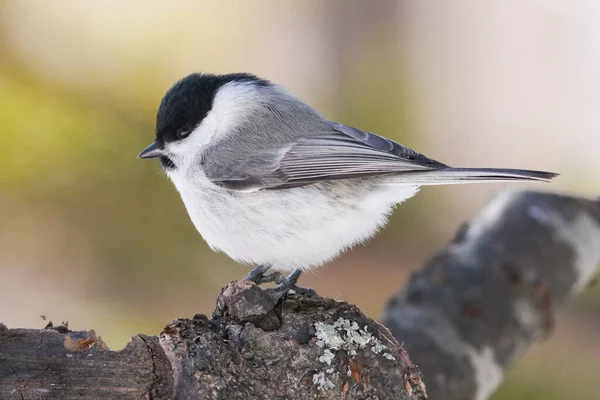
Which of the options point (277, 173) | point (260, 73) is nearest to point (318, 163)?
point (277, 173)

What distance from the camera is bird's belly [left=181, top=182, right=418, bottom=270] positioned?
5.30 feet

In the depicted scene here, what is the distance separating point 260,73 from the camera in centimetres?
360

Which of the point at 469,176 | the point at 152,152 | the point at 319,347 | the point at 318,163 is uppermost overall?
the point at 469,176

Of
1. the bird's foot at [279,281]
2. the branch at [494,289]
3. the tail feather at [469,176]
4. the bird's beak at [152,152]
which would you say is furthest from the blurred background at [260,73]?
the tail feather at [469,176]

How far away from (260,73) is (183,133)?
1.86 metres

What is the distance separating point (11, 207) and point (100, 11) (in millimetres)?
1028

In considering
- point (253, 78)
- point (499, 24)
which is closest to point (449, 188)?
point (499, 24)

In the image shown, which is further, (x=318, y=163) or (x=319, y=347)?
(x=318, y=163)

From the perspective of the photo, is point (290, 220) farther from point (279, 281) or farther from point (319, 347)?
point (319, 347)

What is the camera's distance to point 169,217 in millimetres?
2621

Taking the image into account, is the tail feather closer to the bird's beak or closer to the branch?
the branch

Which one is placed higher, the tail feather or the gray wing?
the tail feather

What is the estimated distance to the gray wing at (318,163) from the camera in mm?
1665

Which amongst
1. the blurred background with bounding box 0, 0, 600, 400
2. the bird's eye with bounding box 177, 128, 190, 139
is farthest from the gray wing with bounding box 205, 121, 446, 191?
the blurred background with bounding box 0, 0, 600, 400
